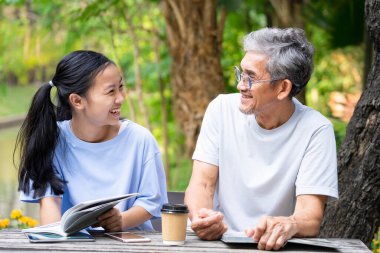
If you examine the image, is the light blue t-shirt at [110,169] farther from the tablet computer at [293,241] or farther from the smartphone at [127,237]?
the tablet computer at [293,241]

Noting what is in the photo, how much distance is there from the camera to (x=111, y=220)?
2852mm

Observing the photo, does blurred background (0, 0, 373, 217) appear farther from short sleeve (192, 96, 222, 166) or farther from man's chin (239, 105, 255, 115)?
man's chin (239, 105, 255, 115)

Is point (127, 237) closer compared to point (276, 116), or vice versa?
point (127, 237)

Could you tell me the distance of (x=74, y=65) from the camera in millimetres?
3168

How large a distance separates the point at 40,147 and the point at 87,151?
18 centimetres

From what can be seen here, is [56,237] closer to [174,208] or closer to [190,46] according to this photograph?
[174,208]

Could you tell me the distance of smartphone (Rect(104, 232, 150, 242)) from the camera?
8.71 ft

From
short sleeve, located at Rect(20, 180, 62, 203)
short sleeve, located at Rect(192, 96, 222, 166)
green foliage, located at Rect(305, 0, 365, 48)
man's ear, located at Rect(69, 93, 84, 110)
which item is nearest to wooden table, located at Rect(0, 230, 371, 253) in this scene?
short sleeve, located at Rect(20, 180, 62, 203)

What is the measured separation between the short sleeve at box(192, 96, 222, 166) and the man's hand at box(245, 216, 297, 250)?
60 centimetres

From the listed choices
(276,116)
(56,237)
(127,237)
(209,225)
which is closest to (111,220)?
(127,237)

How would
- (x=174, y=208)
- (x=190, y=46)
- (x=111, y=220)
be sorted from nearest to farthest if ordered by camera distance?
(x=174, y=208), (x=111, y=220), (x=190, y=46)

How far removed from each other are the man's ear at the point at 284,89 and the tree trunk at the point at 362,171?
0.84 metres

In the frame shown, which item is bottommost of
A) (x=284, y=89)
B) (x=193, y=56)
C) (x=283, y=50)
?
(x=284, y=89)

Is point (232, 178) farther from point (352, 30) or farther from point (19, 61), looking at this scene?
point (19, 61)
